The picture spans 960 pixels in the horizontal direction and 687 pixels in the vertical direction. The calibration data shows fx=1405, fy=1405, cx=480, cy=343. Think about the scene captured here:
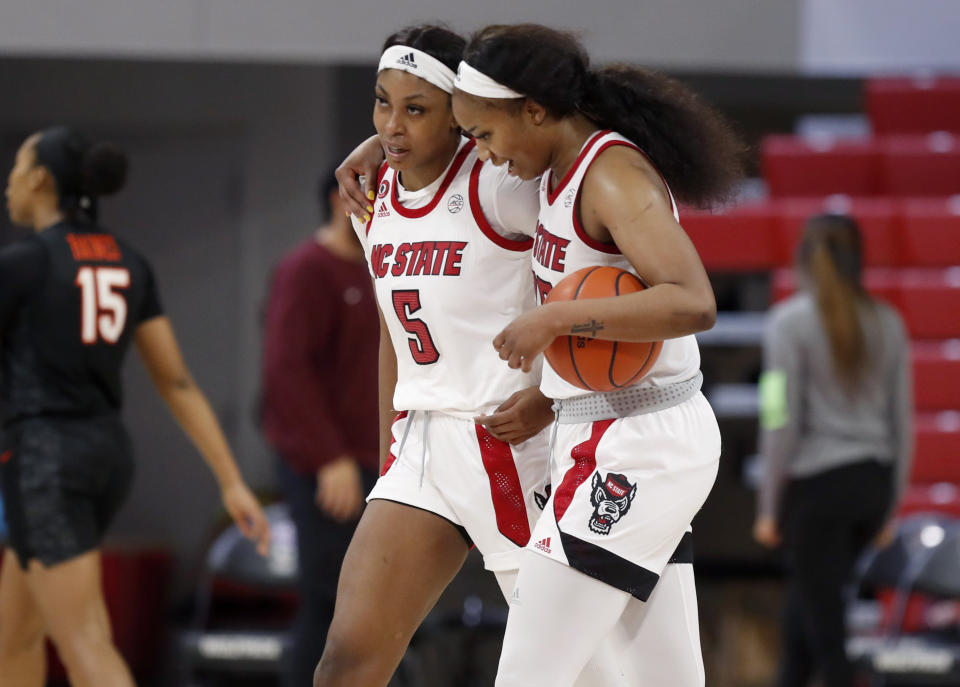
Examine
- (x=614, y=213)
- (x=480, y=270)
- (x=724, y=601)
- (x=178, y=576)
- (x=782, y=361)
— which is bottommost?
(x=178, y=576)

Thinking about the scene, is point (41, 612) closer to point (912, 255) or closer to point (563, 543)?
point (563, 543)

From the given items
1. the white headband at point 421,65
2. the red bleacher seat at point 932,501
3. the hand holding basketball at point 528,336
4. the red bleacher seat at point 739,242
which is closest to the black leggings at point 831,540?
the red bleacher seat at point 932,501

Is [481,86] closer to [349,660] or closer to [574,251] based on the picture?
[574,251]

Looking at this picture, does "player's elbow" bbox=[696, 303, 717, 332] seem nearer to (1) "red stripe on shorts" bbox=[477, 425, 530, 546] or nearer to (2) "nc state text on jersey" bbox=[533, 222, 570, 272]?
(2) "nc state text on jersey" bbox=[533, 222, 570, 272]

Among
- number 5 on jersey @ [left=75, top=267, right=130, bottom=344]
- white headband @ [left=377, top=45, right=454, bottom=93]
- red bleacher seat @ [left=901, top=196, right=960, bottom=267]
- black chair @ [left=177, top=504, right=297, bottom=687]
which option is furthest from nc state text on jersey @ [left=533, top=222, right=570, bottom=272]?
red bleacher seat @ [left=901, top=196, right=960, bottom=267]

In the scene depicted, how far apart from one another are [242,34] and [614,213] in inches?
182

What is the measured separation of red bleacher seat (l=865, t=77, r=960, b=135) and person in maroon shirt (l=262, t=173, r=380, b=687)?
518 cm

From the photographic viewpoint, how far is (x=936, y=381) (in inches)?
297

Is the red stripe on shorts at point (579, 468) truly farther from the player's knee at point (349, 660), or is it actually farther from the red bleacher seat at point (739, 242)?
the red bleacher seat at point (739, 242)

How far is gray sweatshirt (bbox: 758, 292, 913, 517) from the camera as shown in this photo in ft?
16.9

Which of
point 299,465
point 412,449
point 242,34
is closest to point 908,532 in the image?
point 299,465

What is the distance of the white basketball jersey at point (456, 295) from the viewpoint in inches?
124

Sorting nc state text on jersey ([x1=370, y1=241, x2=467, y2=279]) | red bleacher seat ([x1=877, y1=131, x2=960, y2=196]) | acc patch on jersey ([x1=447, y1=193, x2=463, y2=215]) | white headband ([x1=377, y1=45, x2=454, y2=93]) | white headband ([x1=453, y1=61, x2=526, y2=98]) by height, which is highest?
white headband ([x1=453, y1=61, x2=526, y2=98])

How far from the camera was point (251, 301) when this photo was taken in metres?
7.72
